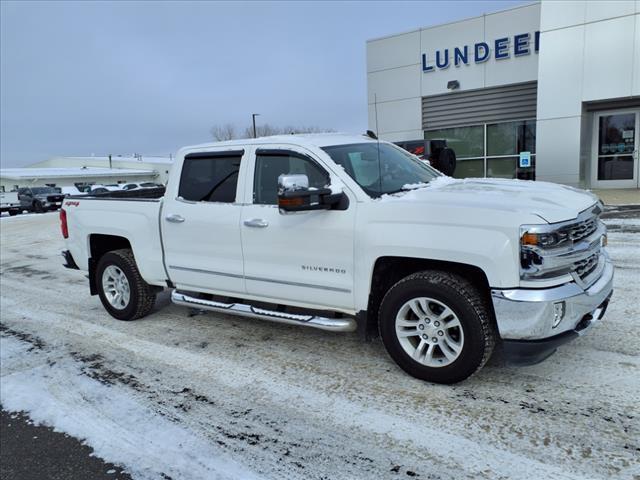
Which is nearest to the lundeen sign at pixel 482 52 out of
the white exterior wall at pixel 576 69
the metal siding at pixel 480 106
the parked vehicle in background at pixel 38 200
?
the metal siding at pixel 480 106

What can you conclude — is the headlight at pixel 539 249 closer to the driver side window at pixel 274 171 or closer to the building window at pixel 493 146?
the driver side window at pixel 274 171

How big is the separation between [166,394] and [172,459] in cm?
93

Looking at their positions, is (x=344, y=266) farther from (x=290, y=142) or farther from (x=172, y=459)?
(x=172, y=459)

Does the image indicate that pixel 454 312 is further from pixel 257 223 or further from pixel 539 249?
pixel 257 223

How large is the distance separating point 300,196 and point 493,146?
53.4 ft

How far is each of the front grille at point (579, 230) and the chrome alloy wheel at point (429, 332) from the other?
Answer: 94 centimetres

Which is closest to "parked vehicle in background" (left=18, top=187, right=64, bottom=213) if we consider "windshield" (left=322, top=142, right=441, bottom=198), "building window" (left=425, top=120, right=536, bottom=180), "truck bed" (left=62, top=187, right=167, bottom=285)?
"building window" (left=425, top=120, right=536, bottom=180)

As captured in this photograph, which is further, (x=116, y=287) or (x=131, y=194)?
(x=131, y=194)

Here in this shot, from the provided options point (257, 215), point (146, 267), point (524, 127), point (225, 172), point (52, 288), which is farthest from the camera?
point (524, 127)

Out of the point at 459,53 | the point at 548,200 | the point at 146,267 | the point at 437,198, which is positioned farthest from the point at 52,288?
the point at 459,53

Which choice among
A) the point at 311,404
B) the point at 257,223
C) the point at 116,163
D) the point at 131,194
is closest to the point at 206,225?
the point at 257,223

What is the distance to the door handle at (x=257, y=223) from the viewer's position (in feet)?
14.7

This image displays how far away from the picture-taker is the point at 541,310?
3.27 m

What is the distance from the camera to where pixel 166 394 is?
402cm
